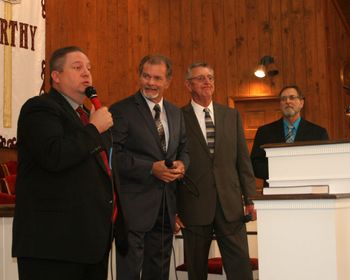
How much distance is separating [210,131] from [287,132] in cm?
102

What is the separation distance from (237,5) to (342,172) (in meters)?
7.54

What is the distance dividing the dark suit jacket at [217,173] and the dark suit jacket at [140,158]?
0.21 meters

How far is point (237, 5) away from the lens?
1025cm

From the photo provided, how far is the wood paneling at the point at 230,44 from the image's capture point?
959 cm

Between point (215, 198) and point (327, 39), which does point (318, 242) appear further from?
point (327, 39)

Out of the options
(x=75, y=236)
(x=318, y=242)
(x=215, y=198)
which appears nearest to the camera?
(x=75, y=236)

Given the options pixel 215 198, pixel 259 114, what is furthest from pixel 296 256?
pixel 259 114

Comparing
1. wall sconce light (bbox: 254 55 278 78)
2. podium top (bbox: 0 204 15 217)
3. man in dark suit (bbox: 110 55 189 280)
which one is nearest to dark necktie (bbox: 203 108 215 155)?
man in dark suit (bbox: 110 55 189 280)

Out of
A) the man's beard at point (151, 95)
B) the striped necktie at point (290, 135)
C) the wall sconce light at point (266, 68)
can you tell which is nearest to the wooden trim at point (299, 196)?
the man's beard at point (151, 95)

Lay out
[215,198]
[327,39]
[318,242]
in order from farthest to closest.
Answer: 1. [327,39]
2. [215,198]
3. [318,242]

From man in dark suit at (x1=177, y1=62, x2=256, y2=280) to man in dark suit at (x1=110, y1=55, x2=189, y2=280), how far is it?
8.2 inches

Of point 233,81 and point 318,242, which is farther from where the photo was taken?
point 233,81

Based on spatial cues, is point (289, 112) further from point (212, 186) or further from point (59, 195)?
point (59, 195)

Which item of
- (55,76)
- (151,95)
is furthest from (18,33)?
(55,76)
